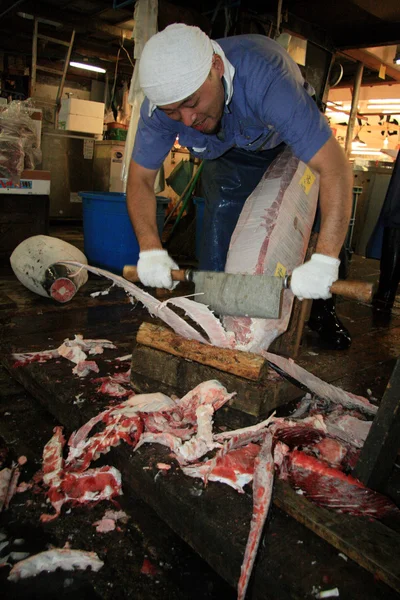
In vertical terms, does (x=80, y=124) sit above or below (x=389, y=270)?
above

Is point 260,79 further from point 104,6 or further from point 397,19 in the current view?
point 104,6

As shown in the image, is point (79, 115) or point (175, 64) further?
point (79, 115)

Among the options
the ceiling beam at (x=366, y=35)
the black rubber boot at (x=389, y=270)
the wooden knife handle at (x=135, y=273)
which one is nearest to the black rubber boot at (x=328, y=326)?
the black rubber boot at (x=389, y=270)

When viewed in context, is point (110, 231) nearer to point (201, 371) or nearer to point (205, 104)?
point (205, 104)

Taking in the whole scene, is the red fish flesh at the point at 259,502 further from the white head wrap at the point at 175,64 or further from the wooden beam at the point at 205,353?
the white head wrap at the point at 175,64

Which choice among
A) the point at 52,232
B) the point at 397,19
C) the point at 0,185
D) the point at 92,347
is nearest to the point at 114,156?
the point at 52,232

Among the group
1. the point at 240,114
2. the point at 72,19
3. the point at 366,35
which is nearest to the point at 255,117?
the point at 240,114

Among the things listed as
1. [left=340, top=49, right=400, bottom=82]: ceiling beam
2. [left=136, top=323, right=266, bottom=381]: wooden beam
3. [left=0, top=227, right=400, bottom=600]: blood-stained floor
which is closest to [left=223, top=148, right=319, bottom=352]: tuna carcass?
[left=136, top=323, right=266, bottom=381]: wooden beam

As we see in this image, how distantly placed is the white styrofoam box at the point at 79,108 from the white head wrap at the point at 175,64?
22.3 ft

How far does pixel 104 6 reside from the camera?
6.75 meters

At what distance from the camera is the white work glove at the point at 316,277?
1.82 metres

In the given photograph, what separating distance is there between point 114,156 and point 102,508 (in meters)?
7.06

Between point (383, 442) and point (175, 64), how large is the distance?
1.62 metres

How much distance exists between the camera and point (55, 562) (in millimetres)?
1284
